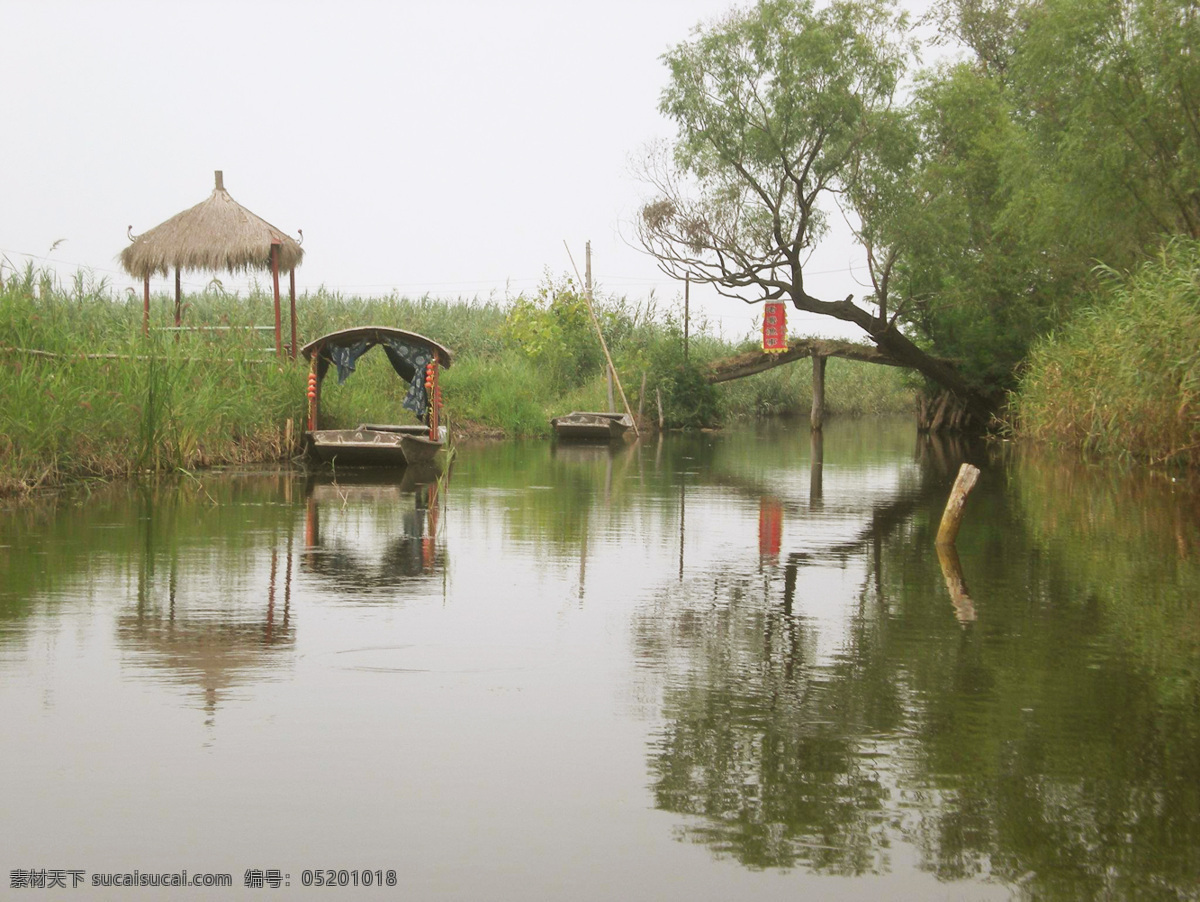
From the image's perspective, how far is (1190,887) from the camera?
12.5ft

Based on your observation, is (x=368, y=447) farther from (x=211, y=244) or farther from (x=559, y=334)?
(x=559, y=334)

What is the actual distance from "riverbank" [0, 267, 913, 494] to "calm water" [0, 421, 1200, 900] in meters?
3.58

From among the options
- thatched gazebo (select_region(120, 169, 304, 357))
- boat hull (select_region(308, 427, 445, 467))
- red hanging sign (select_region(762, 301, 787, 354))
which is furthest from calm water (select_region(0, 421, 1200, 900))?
red hanging sign (select_region(762, 301, 787, 354))

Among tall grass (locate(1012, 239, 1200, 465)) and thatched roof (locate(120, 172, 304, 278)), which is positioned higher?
thatched roof (locate(120, 172, 304, 278))

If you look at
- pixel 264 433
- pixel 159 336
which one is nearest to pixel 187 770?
pixel 159 336

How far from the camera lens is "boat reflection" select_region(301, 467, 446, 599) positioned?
941 centimetres

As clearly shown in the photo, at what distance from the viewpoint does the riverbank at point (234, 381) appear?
576 inches

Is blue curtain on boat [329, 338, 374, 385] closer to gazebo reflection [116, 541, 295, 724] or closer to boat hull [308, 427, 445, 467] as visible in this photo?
boat hull [308, 427, 445, 467]

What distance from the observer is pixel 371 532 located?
1181 cm

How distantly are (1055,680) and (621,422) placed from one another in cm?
2637

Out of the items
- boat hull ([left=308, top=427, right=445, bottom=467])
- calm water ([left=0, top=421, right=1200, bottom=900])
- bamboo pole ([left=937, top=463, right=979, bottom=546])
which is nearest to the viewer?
calm water ([left=0, top=421, right=1200, bottom=900])

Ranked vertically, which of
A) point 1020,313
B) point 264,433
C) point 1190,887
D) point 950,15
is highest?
point 950,15

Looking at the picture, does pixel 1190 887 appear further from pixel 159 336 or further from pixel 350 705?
pixel 159 336

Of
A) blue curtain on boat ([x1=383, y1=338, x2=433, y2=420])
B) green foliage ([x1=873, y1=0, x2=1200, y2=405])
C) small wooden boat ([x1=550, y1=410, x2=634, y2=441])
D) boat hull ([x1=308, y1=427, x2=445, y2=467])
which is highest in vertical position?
green foliage ([x1=873, y1=0, x2=1200, y2=405])
